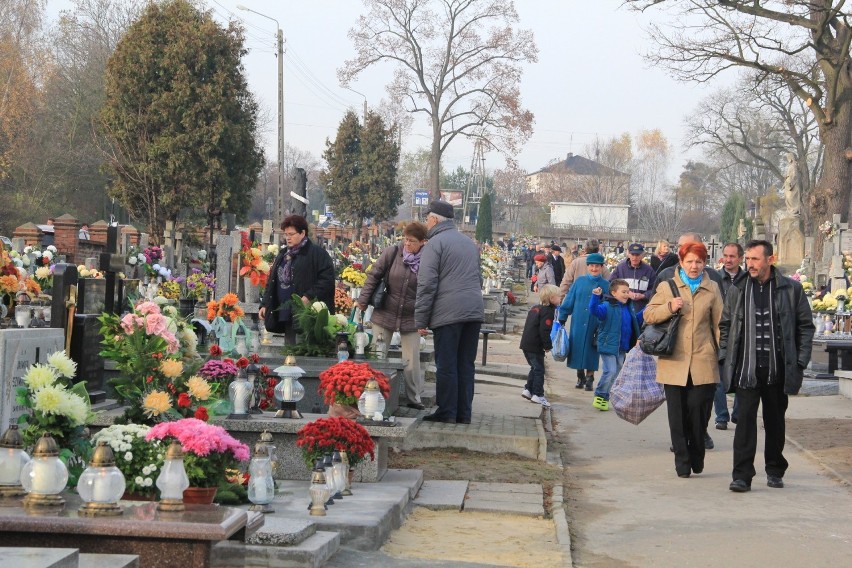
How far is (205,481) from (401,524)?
195 centimetres

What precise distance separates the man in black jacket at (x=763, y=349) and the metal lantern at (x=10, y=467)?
5652 millimetres

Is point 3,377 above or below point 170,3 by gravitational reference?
below

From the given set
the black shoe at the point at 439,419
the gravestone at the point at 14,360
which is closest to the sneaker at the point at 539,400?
the black shoe at the point at 439,419

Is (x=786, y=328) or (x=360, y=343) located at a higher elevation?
(x=786, y=328)

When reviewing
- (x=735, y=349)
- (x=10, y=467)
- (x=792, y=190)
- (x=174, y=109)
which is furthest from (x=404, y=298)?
(x=792, y=190)

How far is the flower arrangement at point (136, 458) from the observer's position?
623 cm

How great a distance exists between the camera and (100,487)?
542cm

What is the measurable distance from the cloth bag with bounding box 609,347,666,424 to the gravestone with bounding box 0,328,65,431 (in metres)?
5.45

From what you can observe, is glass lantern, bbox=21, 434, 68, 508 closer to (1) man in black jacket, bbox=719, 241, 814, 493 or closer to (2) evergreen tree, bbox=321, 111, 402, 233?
(1) man in black jacket, bbox=719, 241, 814, 493

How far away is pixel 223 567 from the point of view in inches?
236

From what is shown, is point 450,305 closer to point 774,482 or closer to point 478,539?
point 774,482

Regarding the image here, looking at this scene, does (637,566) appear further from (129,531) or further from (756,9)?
(756,9)

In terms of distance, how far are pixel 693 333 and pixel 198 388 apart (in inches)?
168

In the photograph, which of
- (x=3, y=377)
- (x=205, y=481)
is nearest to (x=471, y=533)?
(x=205, y=481)
